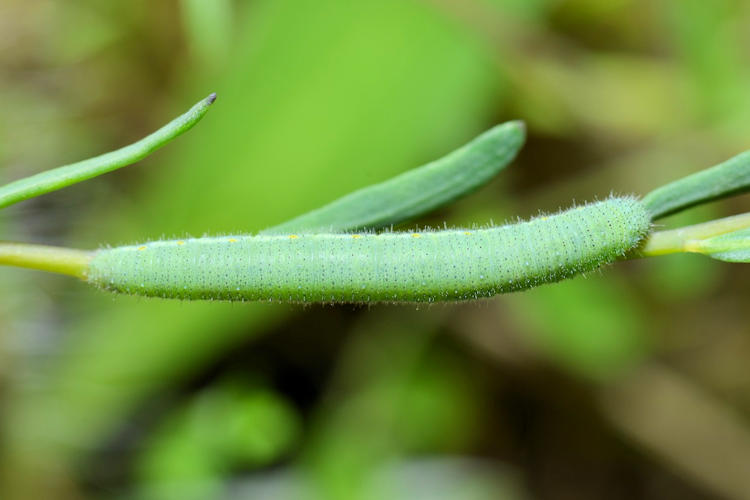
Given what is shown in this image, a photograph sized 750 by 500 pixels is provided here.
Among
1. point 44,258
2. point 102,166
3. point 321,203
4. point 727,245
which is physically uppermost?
point 321,203

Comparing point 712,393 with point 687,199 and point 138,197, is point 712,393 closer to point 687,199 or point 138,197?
point 687,199

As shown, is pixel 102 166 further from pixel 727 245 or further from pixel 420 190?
pixel 727 245

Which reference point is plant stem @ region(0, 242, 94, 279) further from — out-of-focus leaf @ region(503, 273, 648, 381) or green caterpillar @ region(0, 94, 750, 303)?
out-of-focus leaf @ region(503, 273, 648, 381)

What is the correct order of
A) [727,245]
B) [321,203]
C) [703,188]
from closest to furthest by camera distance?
1. [727,245]
2. [703,188]
3. [321,203]

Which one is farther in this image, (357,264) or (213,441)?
(213,441)

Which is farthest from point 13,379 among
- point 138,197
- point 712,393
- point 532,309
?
point 712,393

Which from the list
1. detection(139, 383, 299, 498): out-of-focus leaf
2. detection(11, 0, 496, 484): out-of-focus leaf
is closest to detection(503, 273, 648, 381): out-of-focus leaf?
detection(11, 0, 496, 484): out-of-focus leaf

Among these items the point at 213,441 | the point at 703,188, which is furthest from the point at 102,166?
the point at 213,441

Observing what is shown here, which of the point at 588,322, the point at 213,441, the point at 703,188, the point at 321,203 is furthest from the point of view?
the point at 588,322
